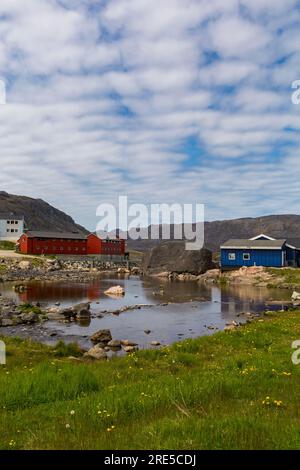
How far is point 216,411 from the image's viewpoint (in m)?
8.73

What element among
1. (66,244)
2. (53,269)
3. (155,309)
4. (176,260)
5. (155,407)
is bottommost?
(155,309)

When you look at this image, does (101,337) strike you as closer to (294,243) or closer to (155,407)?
(155,407)

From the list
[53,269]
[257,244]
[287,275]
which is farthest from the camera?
[53,269]

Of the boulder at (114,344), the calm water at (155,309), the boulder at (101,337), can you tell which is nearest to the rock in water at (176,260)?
the calm water at (155,309)

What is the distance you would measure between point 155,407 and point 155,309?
30.1 m

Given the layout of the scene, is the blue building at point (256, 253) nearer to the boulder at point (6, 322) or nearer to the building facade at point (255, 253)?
the building facade at point (255, 253)

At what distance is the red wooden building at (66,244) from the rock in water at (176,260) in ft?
92.1

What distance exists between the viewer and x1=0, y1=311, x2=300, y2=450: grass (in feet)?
23.6

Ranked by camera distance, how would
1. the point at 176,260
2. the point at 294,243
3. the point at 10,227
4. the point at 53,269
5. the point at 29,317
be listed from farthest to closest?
1. the point at 10,227
2. the point at 294,243
3. the point at 176,260
4. the point at 53,269
5. the point at 29,317

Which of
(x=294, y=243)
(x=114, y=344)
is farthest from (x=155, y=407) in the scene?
(x=294, y=243)

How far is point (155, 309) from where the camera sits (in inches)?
1539

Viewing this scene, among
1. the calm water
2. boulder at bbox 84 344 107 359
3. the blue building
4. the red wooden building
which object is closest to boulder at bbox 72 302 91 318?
the calm water

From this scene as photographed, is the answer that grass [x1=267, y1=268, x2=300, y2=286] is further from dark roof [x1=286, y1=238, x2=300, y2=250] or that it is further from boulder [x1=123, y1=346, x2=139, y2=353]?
boulder [x1=123, y1=346, x2=139, y2=353]

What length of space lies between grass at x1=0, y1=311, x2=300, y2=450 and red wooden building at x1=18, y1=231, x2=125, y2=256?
314ft
